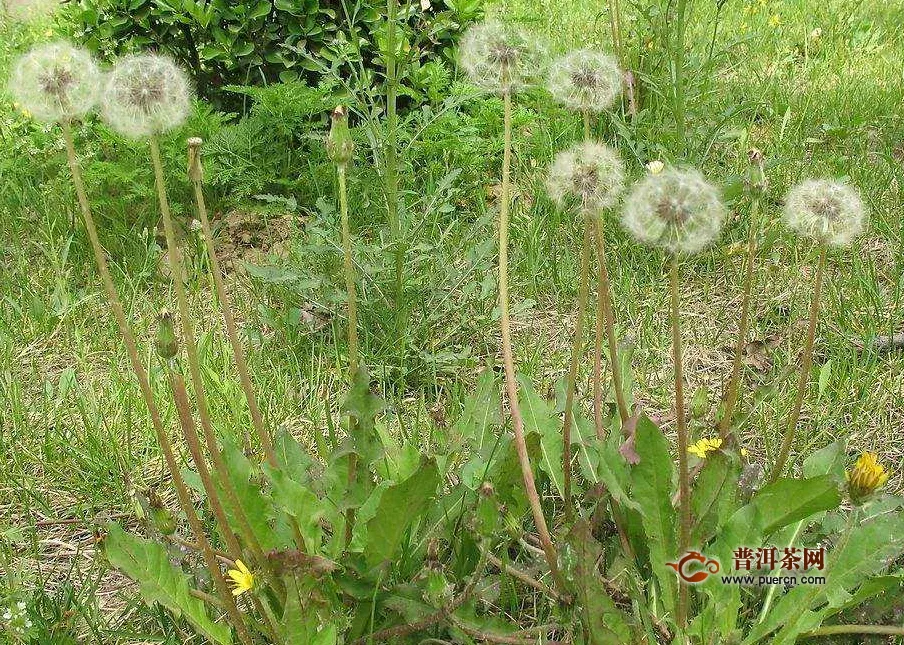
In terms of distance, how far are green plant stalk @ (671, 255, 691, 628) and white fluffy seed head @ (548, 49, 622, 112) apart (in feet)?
1.15

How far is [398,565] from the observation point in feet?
5.75

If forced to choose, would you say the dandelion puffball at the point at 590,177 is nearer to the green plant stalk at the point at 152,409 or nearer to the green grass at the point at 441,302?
the green grass at the point at 441,302

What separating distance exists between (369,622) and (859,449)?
1398 millimetres

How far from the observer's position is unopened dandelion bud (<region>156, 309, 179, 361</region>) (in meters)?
1.27

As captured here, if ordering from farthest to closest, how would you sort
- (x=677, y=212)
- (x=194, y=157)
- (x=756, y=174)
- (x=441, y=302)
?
1. (x=441, y=302)
2. (x=756, y=174)
3. (x=194, y=157)
4. (x=677, y=212)

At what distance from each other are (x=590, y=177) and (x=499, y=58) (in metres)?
0.28

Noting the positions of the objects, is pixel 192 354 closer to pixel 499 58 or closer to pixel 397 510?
pixel 397 510

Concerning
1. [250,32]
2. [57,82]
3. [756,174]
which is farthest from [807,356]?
[250,32]

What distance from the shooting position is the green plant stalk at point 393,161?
242 cm

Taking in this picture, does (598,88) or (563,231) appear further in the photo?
(563,231)

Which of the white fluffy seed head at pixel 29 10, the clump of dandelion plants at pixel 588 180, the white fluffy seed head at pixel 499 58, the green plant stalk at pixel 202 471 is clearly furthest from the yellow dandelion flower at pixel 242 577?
the white fluffy seed head at pixel 29 10

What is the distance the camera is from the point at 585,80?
154 centimetres

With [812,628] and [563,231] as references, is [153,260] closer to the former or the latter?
[563,231]

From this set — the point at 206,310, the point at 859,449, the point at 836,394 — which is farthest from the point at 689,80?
the point at 206,310
